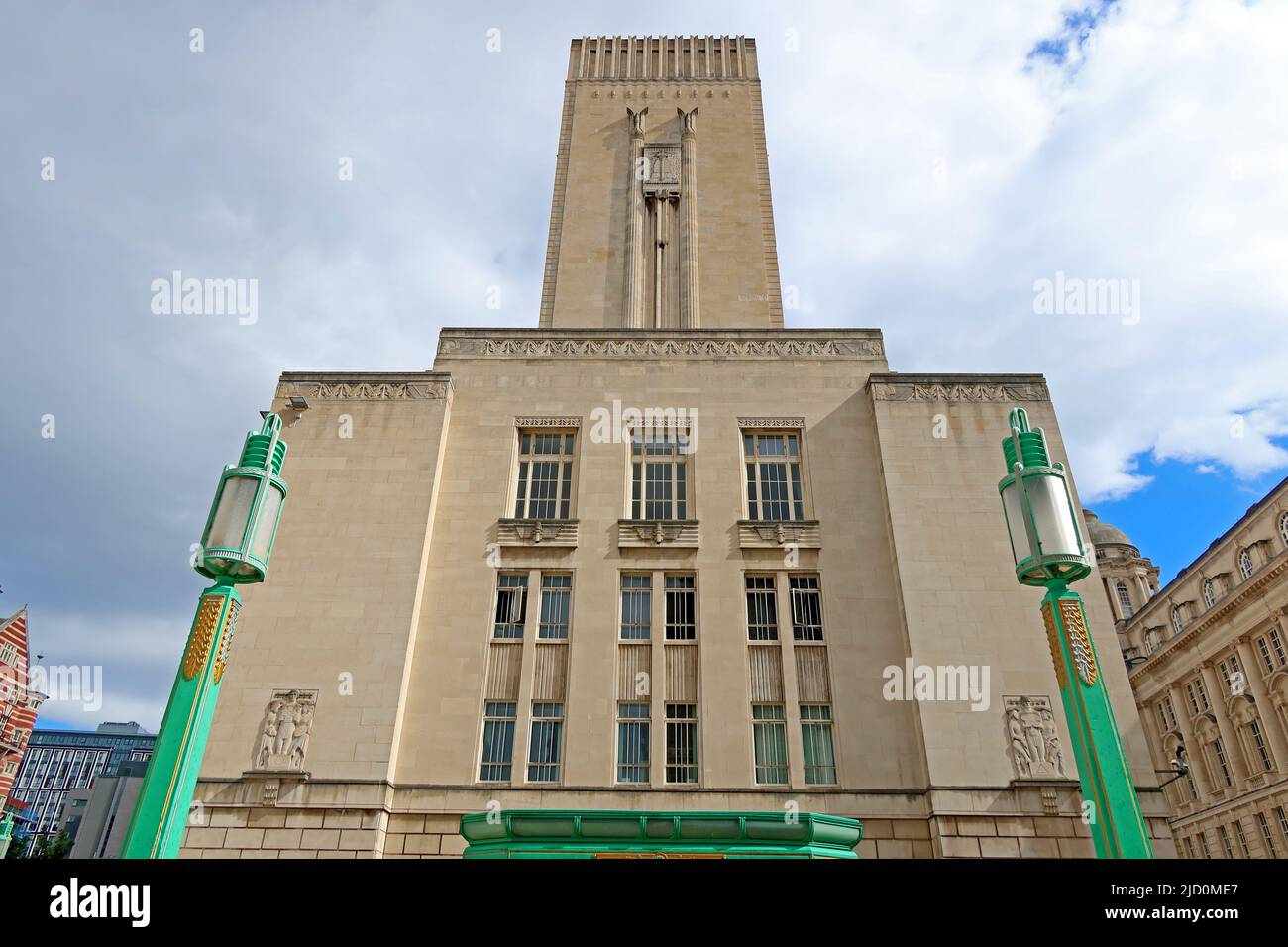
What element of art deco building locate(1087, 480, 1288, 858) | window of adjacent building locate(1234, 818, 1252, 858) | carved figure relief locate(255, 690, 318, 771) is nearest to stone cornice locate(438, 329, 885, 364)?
carved figure relief locate(255, 690, 318, 771)

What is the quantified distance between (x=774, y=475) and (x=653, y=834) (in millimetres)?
13250

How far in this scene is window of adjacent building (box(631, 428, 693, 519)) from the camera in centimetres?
2550

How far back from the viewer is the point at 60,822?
528 ft

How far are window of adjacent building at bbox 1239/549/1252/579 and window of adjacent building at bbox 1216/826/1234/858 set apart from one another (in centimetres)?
1806

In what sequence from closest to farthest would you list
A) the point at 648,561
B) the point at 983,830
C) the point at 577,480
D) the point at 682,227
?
the point at 983,830
the point at 648,561
the point at 577,480
the point at 682,227

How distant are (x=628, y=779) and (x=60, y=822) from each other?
194256mm

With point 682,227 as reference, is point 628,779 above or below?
below

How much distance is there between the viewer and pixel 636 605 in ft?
78.3

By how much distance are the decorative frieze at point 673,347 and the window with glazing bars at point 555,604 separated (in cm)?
842

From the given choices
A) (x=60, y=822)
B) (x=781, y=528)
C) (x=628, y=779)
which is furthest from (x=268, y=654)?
(x=60, y=822)

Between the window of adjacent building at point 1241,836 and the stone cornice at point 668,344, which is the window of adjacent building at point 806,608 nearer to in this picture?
the stone cornice at point 668,344

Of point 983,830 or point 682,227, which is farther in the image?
point 682,227
